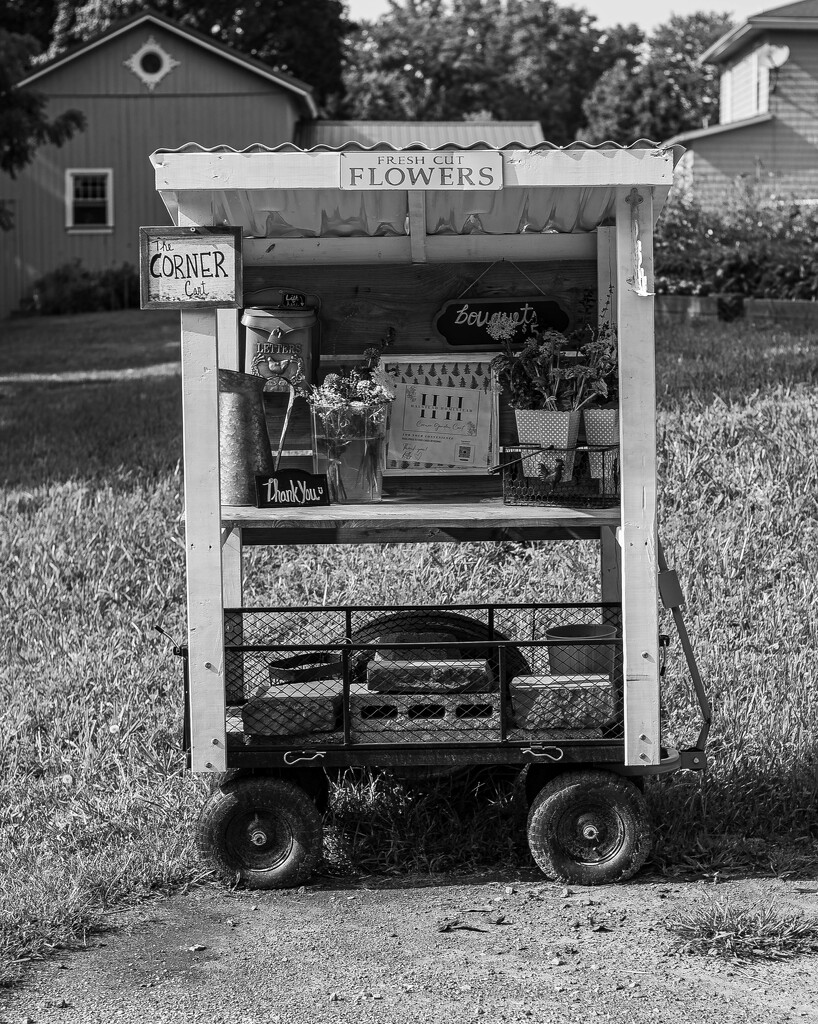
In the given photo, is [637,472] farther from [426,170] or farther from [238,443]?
[238,443]

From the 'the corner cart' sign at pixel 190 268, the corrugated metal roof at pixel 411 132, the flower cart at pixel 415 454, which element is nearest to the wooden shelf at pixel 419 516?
the flower cart at pixel 415 454

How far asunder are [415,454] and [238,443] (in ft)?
2.26

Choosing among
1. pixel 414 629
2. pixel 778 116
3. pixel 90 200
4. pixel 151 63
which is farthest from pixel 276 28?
pixel 414 629

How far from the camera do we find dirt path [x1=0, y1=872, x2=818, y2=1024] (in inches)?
126

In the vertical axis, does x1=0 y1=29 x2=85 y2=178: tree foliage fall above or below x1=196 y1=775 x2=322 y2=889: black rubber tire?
above

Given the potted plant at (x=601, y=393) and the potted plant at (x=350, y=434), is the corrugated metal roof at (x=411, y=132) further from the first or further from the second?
the potted plant at (x=350, y=434)

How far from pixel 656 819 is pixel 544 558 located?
8.10 ft

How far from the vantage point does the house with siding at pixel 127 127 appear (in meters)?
27.6

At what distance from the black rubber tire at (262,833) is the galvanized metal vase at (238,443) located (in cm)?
94

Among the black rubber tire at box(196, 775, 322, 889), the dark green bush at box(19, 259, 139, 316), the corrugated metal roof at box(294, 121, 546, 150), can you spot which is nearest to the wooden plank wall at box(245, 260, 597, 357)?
the black rubber tire at box(196, 775, 322, 889)

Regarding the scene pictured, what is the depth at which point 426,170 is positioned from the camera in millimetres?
3689

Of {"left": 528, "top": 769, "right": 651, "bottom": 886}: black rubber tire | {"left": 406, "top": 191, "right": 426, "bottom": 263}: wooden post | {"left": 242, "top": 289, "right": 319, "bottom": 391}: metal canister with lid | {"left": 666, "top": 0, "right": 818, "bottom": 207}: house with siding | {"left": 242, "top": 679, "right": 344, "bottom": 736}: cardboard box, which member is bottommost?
{"left": 528, "top": 769, "right": 651, "bottom": 886}: black rubber tire

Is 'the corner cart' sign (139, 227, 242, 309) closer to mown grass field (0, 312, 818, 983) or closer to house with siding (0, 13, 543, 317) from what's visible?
mown grass field (0, 312, 818, 983)

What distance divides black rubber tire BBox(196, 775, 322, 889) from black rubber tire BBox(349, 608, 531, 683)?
64 cm
